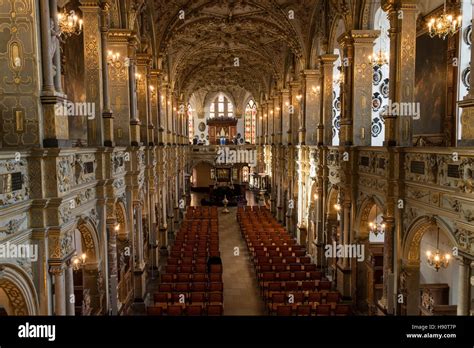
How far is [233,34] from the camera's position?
93.5ft

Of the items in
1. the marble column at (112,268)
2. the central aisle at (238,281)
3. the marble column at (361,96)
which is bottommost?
the central aisle at (238,281)

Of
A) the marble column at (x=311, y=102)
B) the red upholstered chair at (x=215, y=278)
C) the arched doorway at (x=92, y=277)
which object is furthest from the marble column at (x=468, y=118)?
the marble column at (x=311, y=102)

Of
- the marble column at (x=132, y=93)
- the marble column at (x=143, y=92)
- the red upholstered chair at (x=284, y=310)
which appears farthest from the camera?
the marble column at (x=143, y=92)

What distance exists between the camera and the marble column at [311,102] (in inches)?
817

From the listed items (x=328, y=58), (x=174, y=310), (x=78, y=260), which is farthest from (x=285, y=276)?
(x=328, y=58)

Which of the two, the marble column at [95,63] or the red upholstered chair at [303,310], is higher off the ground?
the marble column at [95,63]

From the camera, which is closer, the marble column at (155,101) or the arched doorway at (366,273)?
the arched doorway at (366,273)

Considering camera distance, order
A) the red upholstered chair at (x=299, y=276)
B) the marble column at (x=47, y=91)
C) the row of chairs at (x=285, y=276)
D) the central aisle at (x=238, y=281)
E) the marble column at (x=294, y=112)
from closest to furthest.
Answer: the marble column at (x=47, y=91) < the row of chairs at (x=285, y=276) < the central aisle at (x=238, y=281) < the red upholstered chair at (x=299, y=276) < the marble column at (x=294, y=112)

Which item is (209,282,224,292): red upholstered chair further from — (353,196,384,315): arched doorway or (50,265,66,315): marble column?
(50,265,66,315): marble column

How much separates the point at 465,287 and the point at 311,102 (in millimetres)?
14920

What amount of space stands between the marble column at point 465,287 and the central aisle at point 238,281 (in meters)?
8.58

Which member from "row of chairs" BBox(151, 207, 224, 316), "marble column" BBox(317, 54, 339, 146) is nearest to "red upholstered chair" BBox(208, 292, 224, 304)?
"row of chairs" BBox(151, 207, 224, 316)

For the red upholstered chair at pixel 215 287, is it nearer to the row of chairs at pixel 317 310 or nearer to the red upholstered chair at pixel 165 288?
the red upholstered chair at pixel 165 288

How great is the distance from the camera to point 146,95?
17.2m
